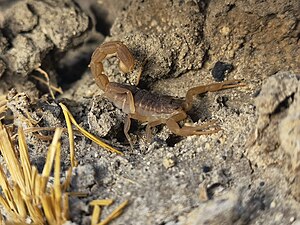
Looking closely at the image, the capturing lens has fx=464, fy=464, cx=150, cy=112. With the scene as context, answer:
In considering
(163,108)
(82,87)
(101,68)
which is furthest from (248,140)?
(82,87)

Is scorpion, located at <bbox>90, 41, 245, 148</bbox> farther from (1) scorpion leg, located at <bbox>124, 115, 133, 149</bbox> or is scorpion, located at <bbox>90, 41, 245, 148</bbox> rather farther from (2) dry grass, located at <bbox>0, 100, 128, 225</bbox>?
(2) dry grass, located at <bbox>0, 100, 128, 225</bbox>

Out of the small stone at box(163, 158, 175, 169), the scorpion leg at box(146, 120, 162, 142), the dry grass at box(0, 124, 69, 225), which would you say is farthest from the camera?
the scorpion leg at box(146, 120, 162, 142)

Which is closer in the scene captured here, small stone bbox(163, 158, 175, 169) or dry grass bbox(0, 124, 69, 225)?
dry grass bbox(0, 124, 69, 225)

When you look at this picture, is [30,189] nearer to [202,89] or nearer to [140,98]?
[140,98]

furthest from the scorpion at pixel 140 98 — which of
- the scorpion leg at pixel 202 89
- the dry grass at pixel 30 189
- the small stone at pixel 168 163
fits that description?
the dry grass at pixel 30 189

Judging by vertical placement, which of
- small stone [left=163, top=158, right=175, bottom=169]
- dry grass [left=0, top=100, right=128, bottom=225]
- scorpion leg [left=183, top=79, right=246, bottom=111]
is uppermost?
scorpion leg [left=183, top=79, right=246, bottom=111]

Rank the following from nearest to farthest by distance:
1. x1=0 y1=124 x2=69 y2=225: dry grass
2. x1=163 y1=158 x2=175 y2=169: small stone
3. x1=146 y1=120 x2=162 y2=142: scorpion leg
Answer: x1=0 y1=124 x2=69 y2=225: dry grass
x1=163 y1=158 x2=175 y2=169: small stone
x1=146 y1=120 x2=162 y2=142: scorpion leg

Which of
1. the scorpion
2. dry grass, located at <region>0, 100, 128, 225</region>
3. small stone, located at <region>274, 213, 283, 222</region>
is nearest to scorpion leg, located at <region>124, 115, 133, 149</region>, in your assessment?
the scorpion
